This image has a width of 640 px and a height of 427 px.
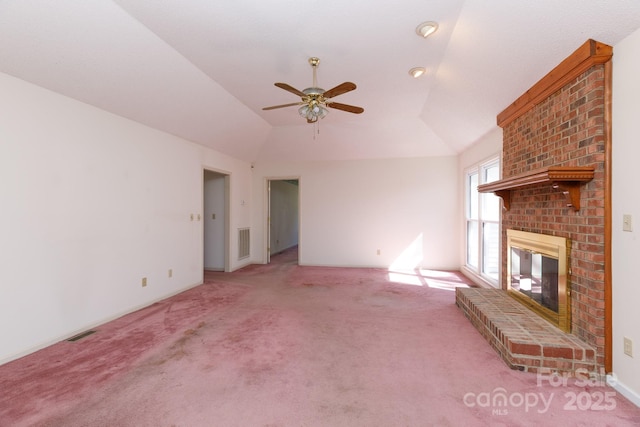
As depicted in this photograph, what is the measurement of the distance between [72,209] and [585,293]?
181 inches

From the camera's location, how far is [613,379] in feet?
6.66

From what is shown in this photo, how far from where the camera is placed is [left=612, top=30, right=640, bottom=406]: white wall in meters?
1.84

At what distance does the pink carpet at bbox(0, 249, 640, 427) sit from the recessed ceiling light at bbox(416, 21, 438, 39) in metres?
2.82

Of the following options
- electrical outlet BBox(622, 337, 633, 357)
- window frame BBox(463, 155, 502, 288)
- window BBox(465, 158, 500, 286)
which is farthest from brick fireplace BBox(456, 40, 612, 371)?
window BBox(465, 158, 500, 286)

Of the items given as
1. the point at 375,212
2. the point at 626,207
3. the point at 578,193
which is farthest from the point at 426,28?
the point at 375,212

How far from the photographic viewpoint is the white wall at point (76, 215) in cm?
246

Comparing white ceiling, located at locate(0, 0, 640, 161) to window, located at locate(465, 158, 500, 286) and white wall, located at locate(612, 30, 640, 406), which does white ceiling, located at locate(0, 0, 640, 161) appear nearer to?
white wall, located at locate(612, 30, 640, 406)

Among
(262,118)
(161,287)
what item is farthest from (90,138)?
(262,118)

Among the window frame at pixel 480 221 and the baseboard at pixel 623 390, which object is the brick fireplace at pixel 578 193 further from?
the window frame at pixel 480 221

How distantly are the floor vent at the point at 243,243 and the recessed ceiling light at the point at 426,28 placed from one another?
4986mm

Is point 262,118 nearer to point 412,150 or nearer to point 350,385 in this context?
point 412,150

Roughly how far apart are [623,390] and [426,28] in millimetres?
3046

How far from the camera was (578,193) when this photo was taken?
225cm

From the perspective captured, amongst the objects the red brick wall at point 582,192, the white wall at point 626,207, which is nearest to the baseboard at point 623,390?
the white wall at point 626,207
